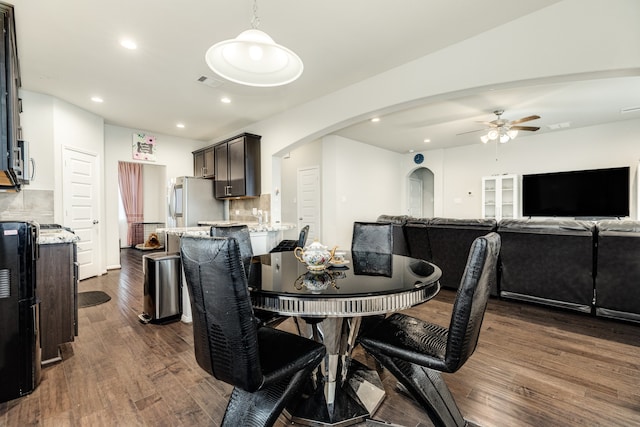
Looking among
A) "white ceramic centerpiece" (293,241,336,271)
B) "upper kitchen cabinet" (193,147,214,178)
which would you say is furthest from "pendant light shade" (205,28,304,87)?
"upper kitchen cabinet" (193,147,214,178)

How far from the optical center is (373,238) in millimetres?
2916

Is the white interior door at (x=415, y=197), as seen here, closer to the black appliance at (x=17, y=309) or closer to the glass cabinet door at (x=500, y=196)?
the glass cabinet door at (x=500, y=196)

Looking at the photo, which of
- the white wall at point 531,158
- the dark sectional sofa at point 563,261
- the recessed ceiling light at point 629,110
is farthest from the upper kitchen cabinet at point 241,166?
the recessed ceiling light at point 629,110

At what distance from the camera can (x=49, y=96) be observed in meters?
4.16

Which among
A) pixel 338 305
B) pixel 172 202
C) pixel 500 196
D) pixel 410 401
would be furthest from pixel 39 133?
pixel 500 196

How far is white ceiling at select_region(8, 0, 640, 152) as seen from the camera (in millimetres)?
2369

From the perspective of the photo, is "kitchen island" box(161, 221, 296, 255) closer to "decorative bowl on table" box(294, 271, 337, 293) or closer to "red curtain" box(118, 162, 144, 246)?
"decorative bowl on table" box(294, 271, 337, 293)

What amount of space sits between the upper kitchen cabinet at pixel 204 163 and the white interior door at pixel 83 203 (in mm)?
1822

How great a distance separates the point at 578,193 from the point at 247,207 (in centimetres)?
663

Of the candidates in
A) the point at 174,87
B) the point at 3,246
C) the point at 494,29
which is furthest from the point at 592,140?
the point at 3,246

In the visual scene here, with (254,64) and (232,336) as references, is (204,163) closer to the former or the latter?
(254,64)

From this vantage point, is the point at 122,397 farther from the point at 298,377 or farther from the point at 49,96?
the point at 49,96

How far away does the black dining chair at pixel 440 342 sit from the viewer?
1.26 meters

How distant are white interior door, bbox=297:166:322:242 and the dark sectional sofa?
294 centimetres
